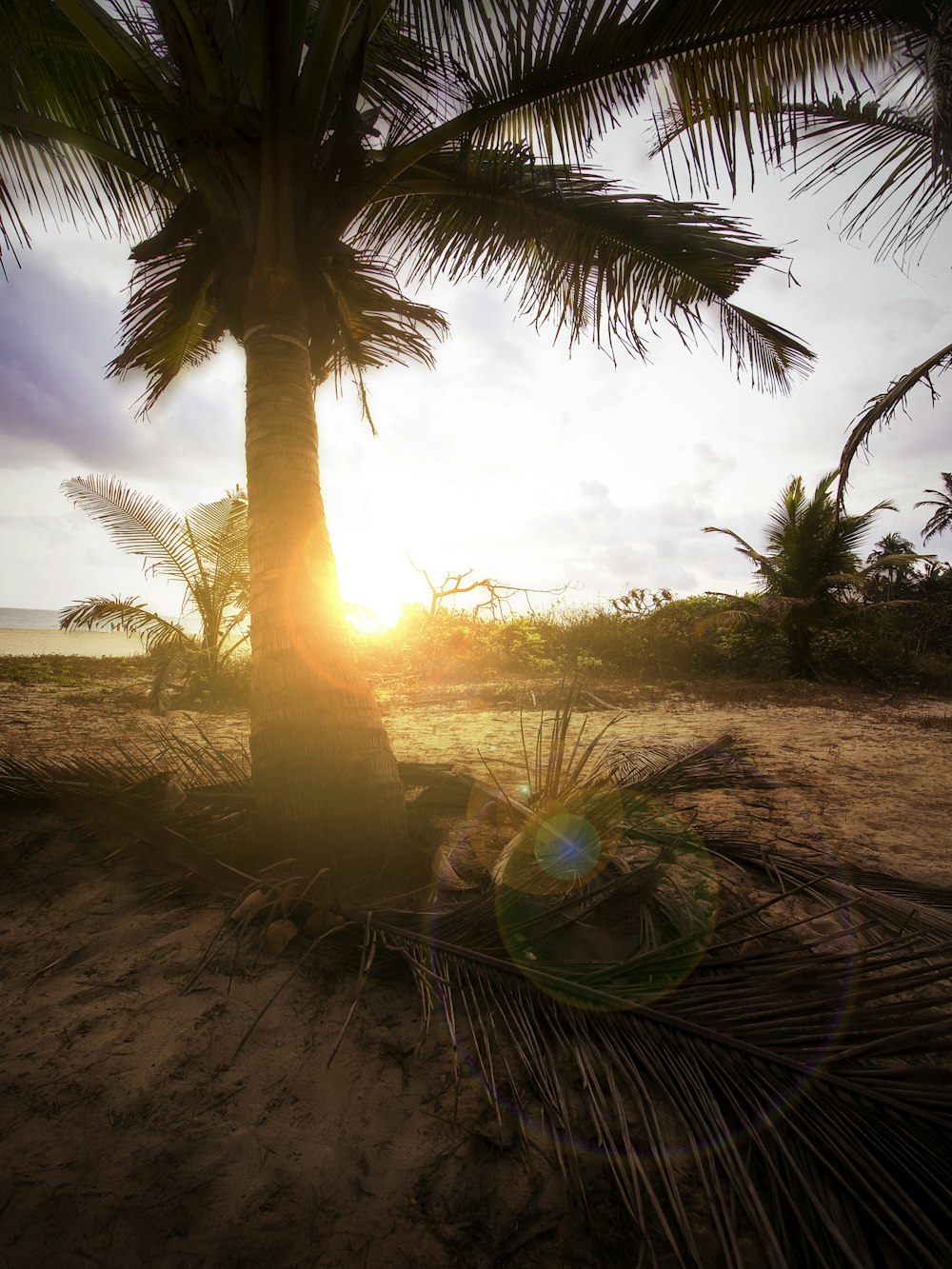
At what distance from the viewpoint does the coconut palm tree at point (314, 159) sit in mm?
2023

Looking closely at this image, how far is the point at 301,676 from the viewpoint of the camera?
81.3 inches

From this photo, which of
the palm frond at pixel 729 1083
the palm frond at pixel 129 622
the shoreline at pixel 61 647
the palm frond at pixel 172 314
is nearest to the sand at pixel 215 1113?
the palm frond at pixel 729 1083

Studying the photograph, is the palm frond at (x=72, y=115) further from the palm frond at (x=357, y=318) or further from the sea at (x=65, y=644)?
the sea at (x=65, y=644)

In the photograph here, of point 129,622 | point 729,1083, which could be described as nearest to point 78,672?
point 129,622

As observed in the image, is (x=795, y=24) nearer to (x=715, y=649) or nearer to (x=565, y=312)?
(x=565, y=312)

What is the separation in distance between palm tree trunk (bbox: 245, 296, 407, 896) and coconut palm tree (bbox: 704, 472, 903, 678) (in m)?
8.62

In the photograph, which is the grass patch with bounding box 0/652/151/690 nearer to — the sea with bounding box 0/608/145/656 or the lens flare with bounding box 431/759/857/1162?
the sea with bounding box 0/608/145/656

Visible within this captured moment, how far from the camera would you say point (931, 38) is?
3.18 meters

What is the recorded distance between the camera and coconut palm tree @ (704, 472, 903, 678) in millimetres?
9297

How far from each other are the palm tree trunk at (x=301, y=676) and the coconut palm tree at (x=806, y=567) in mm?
8623

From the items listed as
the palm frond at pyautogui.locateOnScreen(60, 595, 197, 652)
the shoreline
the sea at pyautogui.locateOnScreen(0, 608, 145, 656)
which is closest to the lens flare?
the palm frond at pyautogui.locateOnScreen(60, 595, 197, 652)

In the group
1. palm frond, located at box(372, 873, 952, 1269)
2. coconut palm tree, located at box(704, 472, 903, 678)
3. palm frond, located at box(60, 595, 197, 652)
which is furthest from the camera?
coconut palm tree, located at box(704, 472, 903, 678)

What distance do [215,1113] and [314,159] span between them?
10.5ft

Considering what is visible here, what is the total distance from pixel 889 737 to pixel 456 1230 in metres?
5.45
